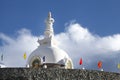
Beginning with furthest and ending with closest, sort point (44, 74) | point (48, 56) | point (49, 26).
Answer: point (49, 26)
point (48, 56)
point (44, 74)

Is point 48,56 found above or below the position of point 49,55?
below

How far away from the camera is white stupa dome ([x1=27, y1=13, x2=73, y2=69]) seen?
47.3 m

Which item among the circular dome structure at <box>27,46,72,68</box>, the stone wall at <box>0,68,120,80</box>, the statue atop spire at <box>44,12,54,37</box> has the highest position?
the statue atop spire at <box>44,12,54,37</box>

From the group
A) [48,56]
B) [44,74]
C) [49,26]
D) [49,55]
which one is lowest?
[44,74]

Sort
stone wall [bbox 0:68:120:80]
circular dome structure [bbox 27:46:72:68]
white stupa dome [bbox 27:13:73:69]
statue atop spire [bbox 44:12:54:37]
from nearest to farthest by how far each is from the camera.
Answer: stone wall [bbox 0:68:120:80]
white stupa dome [bbox 27:13:73:69]
circular dome structure [bbox 27:46:72:68]
statue atop spire [bbox 44:12:54:37]

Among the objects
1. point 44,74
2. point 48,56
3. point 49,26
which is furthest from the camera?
point 49,26

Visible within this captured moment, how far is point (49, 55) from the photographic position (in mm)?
48000

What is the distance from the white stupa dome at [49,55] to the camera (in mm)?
47312

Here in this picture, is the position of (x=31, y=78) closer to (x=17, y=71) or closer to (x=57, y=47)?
(x=17, y=71)

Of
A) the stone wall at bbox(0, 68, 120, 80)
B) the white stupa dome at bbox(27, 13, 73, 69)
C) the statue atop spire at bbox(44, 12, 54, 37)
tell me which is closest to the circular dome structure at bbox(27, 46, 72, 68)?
the white stupa dome at bbox(27, 13, 73, 69)

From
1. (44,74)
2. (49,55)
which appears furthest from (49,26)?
(44,74)

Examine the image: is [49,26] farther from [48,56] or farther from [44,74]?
[44,74]

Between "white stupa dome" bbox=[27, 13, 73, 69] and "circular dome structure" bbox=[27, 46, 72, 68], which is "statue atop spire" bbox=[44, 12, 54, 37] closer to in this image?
"white stupa dome" bbox=[27, 13, 73, 69]

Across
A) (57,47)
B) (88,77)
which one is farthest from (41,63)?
(88,77)
